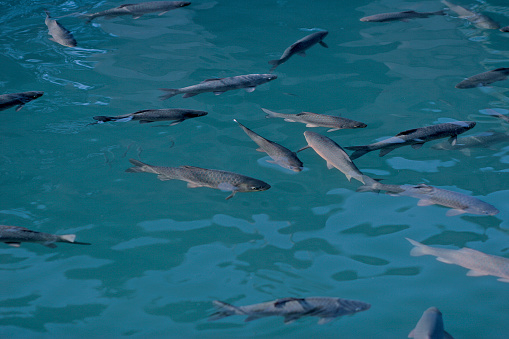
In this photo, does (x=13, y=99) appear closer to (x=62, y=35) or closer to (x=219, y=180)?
(x=62, y=35)

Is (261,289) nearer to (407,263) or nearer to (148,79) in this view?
(407,263)

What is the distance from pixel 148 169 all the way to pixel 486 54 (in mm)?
5967

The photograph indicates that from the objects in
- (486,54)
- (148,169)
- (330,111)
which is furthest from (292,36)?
(148,169)

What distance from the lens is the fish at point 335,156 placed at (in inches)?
155

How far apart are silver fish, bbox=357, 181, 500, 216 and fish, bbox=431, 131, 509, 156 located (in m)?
1.12

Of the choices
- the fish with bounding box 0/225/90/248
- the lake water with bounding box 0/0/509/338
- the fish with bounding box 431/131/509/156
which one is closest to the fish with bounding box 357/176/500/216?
the lake water with bounding box 0/0/509/338

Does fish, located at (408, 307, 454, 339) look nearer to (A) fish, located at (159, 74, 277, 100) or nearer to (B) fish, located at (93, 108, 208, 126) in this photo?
(B) fish, located at (93, 108, 208, 126)

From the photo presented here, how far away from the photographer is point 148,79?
6391 millimetres

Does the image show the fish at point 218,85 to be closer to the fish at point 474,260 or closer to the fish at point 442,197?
the fish at point 442,197

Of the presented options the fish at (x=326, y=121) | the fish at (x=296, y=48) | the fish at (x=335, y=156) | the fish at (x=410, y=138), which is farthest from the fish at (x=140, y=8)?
the fish at (x=410, y=138)

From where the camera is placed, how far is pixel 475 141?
470 centimetres

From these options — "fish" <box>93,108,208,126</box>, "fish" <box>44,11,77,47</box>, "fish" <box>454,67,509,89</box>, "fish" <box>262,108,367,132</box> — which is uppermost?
"fish" <box>44,11,77,47</box>

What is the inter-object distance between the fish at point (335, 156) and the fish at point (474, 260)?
82 cm

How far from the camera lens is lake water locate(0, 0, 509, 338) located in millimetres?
3363
